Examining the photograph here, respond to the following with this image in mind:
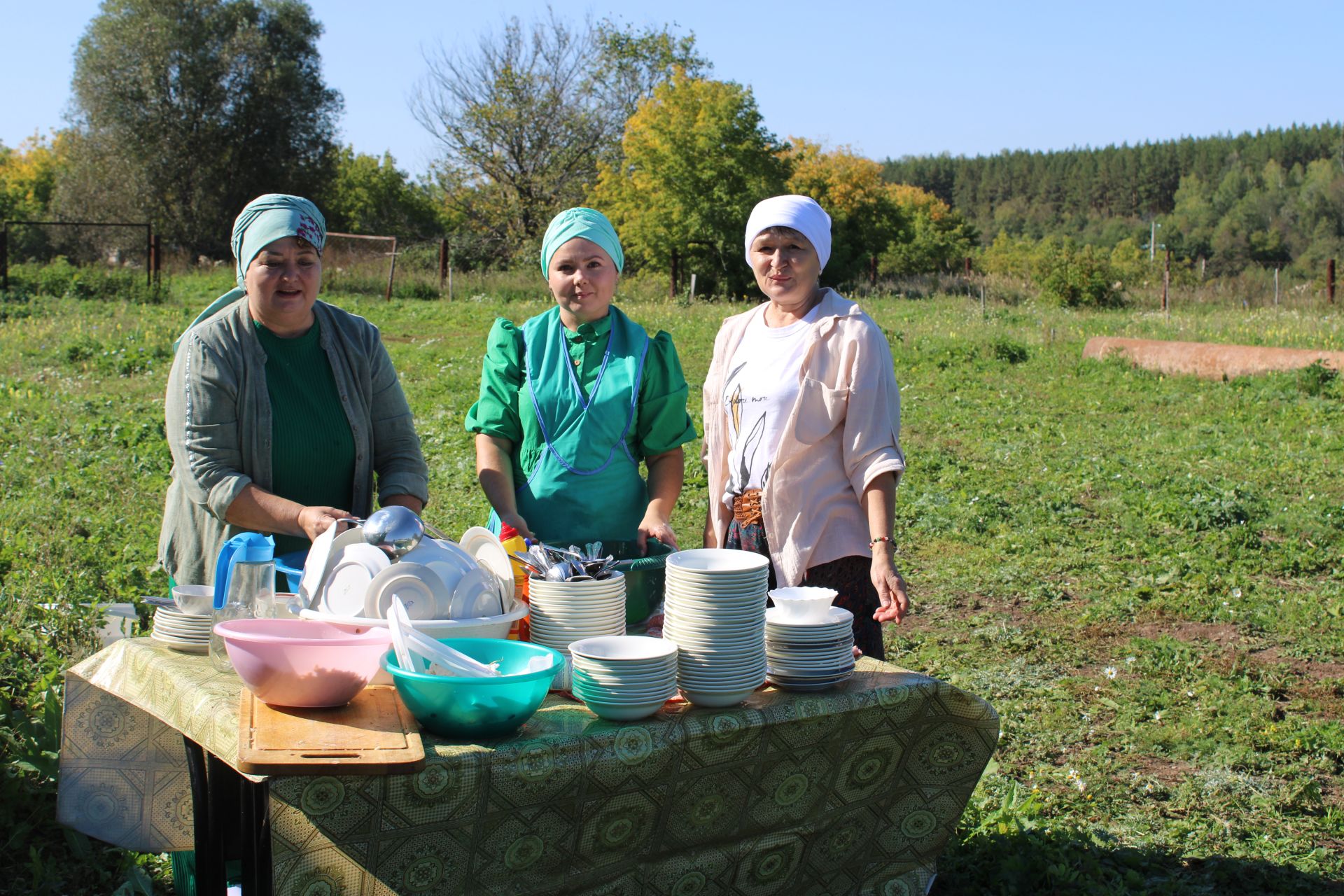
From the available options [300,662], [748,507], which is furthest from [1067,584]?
[300,662]

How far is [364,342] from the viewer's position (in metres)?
2.94

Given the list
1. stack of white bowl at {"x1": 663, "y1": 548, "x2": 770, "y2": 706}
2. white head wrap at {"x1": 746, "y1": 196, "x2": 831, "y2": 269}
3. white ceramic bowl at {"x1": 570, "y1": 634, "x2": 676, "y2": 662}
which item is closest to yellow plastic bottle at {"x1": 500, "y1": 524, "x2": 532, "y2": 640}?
white ceramic bowl at {"x1": 570, "y1": 634, "x2": 676, "y2": 662}

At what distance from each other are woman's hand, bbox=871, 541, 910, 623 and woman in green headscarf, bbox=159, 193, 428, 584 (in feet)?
3.96

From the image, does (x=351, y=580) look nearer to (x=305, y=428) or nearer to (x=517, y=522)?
(x=517, y=522)

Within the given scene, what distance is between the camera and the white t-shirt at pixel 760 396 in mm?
2889

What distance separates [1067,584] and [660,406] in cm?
380

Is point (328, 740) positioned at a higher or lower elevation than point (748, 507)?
lower

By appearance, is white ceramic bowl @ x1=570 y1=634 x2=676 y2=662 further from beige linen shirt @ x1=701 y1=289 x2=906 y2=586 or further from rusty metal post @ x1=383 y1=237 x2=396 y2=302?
rusty metal post @ x1=383 y1=237 x2=396 y2=302

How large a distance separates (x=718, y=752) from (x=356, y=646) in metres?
0.72

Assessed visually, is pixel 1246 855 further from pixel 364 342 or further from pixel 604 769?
pixel 364 342

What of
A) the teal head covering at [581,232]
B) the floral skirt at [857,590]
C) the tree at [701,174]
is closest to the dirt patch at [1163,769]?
A: the floral skirt at [857,590]

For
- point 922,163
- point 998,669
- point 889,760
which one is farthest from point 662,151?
point 922,163

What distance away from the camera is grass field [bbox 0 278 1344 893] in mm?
3281

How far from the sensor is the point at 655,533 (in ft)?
9.18
